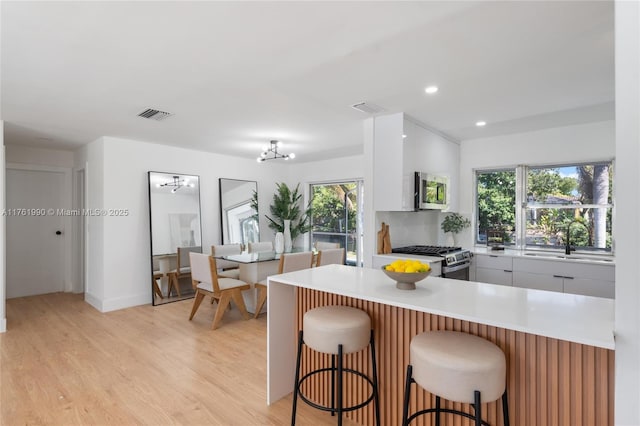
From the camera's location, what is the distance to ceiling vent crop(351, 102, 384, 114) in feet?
Result: 10.6

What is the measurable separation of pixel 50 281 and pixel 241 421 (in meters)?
5.24

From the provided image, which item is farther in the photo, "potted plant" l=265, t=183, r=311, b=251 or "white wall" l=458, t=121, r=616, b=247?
"potted plant" l=265, t=183, r=311, b=251

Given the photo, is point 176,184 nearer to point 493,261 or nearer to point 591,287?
point 493,261

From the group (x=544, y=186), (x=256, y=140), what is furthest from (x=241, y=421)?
(x=544, y=186)

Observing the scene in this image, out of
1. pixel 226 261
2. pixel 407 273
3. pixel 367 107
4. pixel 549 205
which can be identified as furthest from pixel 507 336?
pixel 226 261

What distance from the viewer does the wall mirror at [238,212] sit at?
5840mm

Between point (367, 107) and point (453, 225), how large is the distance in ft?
7.85

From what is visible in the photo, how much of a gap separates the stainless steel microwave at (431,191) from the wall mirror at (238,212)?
3389 millimetres

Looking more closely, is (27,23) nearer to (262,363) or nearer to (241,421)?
(241,421)

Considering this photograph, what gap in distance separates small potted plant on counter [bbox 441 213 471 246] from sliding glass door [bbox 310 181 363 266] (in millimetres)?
1811

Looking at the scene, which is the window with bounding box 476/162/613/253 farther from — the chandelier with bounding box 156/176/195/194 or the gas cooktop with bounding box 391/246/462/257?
the chandelier with bounding box 156/176/195/194

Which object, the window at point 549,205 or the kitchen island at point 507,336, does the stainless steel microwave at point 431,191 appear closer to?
the window at point 549,205

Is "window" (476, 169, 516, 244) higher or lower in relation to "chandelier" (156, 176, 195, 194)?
lower

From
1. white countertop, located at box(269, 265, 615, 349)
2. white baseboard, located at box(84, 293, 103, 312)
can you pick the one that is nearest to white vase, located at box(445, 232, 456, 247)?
white countertop, located at box(269, 265, 615, 349)
